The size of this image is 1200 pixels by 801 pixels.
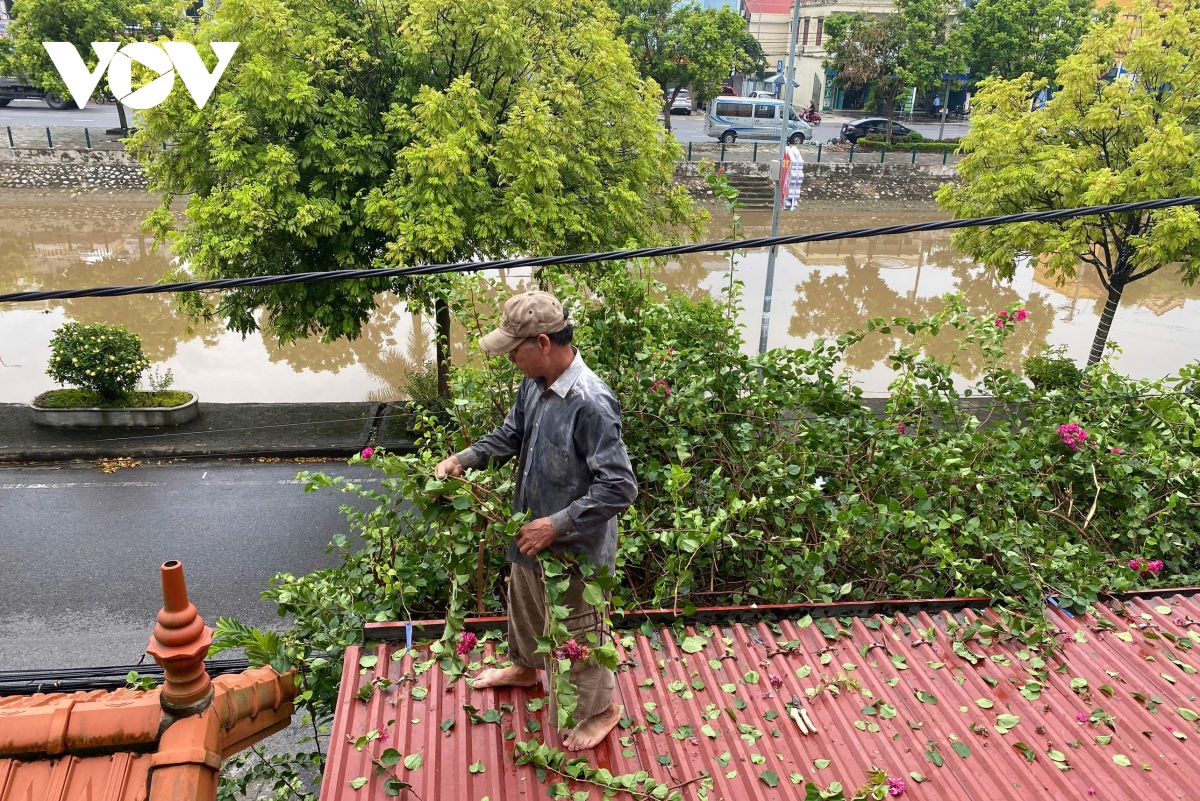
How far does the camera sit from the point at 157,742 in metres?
2.65

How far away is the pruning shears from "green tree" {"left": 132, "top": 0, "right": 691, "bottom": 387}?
579cm

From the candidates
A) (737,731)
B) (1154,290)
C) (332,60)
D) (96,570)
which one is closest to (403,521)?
(737,731)

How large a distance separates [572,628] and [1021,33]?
3368cm

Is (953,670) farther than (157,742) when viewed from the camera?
Yes

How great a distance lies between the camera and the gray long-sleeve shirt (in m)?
2.51

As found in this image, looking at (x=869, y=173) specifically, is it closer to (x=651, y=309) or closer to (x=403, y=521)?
(x=651, y=309)

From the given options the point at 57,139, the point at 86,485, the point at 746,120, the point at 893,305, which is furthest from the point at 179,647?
the point at 746,120

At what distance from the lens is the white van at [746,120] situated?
29105mm

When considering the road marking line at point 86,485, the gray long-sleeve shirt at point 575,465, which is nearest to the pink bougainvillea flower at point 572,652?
the gray long-sleeve shirt at point 575,465

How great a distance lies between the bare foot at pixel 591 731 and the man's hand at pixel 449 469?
0.99 metres

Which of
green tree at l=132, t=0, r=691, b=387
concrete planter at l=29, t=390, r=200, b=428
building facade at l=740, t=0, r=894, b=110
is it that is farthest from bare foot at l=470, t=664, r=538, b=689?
building facade at l=740, t=0, r=894, b=110

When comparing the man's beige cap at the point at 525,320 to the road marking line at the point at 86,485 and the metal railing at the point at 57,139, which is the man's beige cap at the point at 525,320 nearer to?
the road marking line at the point at 86,485

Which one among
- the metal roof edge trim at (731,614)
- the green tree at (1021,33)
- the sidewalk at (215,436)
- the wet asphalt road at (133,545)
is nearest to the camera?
the metal roof edge trim at (731,614)

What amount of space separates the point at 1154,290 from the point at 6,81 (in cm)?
3660
